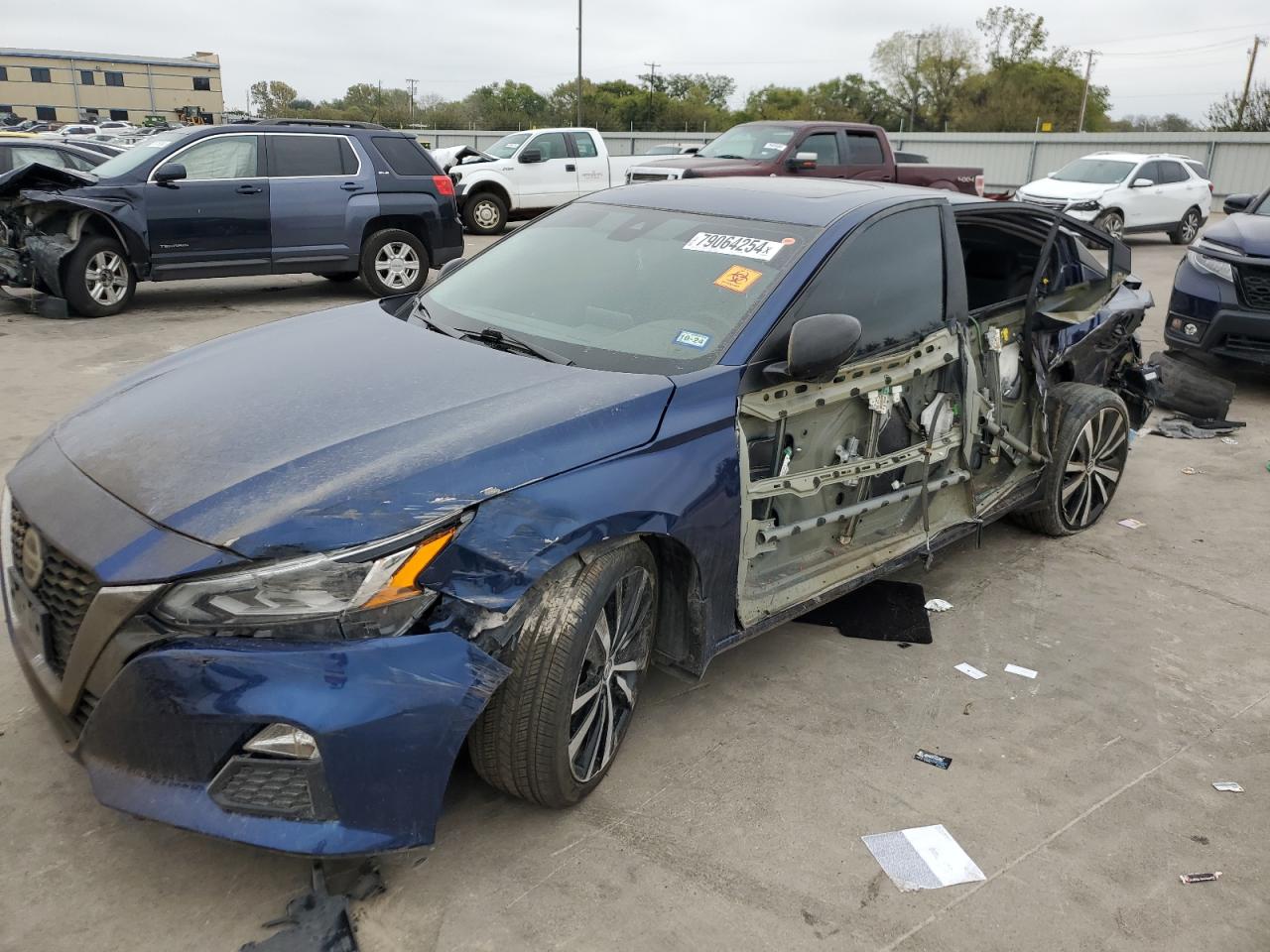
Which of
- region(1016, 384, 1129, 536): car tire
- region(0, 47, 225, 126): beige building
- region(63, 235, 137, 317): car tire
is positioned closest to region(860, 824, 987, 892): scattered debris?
region(1016, 384, 1129, 536): car tire

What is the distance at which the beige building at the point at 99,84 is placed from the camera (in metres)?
78.4

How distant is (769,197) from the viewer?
3906 mm

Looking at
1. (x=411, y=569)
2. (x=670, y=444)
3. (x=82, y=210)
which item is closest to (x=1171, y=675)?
(x=670, y=444)

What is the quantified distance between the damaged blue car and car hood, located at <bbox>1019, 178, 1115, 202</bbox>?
1463 cm

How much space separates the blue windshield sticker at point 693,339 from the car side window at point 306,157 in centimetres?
826

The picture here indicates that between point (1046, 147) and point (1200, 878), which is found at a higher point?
point (1046, 147)

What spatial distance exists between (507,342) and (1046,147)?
111 feet

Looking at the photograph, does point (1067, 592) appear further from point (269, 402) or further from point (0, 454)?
point (0, 454)

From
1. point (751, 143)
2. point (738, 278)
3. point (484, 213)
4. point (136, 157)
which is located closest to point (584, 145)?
point (484, 213)

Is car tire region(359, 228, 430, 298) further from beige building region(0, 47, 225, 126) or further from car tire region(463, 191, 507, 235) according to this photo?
beige building region(0, 47, 225, 126)

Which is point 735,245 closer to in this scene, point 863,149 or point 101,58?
point 863,149

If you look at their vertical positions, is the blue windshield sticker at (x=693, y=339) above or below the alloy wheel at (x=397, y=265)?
above

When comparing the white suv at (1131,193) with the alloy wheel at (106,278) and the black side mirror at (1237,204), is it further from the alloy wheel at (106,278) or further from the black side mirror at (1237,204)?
the alloy wheel at (106,278)

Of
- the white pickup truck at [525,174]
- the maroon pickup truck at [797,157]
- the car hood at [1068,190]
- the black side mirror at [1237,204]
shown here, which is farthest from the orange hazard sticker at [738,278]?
the car hood at [1068,190]
